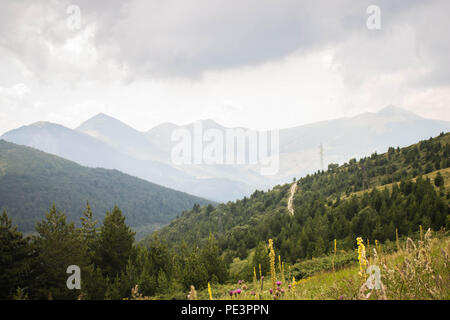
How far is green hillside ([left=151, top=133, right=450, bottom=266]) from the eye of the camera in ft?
81.3

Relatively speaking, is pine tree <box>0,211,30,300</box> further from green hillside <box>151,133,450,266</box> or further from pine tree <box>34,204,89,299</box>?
green hillside <box>151,133,450,266</box>

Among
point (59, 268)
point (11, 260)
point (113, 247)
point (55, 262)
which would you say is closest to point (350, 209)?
point (113, 247)

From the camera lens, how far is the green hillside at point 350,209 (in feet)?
81.3

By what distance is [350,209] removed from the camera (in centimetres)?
3522

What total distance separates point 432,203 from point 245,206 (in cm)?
7817

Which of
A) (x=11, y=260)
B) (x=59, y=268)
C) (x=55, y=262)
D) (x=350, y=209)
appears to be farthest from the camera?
(x=350, y=209)

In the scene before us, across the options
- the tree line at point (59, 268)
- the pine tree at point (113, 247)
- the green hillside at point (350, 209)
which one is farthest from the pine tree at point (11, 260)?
the green hillside at point (350, 209)

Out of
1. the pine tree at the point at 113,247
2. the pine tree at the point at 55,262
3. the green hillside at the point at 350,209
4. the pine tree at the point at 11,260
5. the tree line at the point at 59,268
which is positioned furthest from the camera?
the pine tree at the point at 113,247

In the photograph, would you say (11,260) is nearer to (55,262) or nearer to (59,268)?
(55,262)

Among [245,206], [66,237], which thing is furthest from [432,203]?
[245,206]

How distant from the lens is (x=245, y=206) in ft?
331

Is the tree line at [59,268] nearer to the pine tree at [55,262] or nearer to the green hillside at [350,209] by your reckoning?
the pine tree at [55,262]
